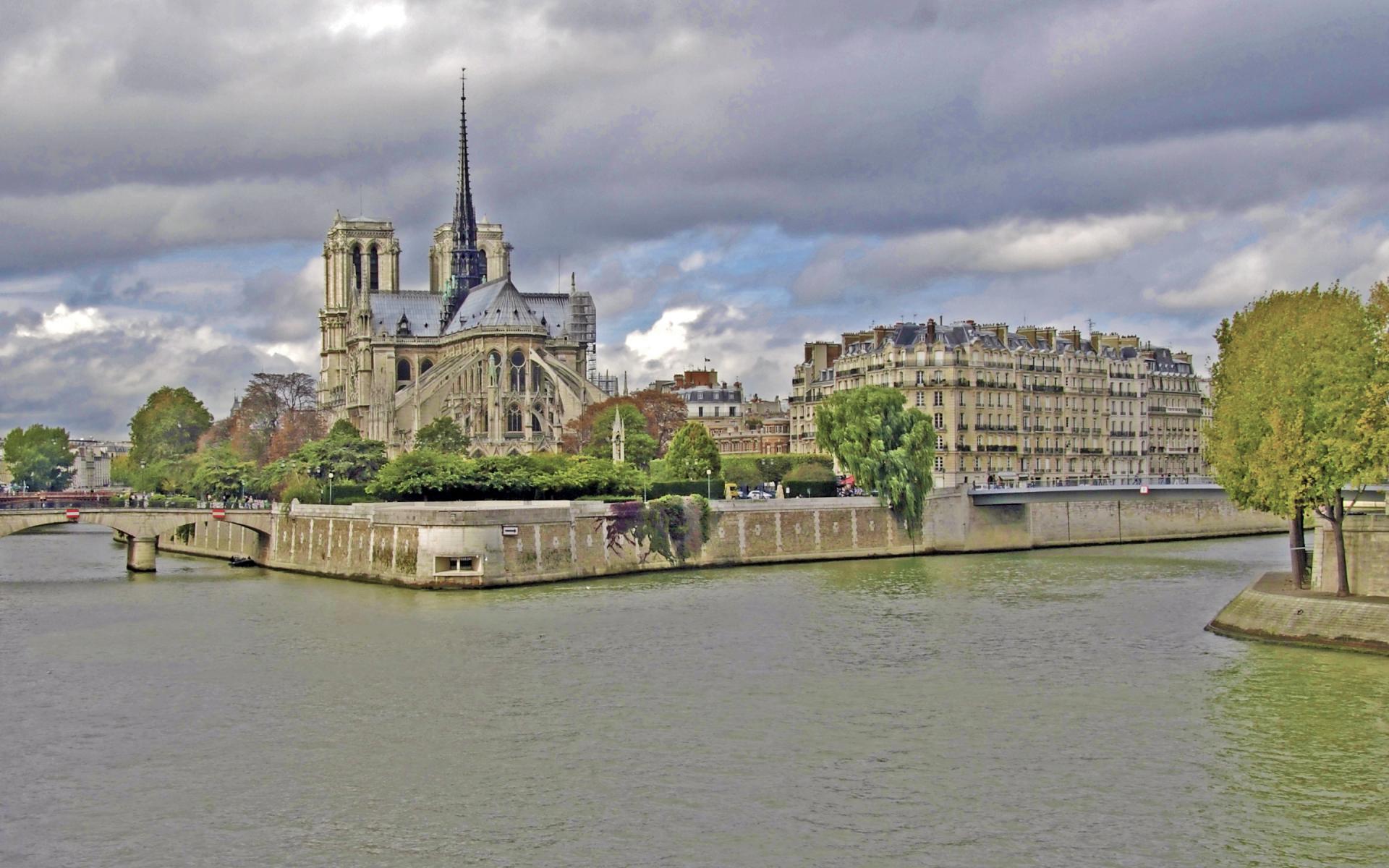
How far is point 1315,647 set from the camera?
33.3 meters

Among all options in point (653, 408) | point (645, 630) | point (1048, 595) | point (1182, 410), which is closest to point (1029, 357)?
point (1182, 410)

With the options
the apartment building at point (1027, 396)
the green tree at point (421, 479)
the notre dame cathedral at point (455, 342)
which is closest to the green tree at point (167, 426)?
the notre dame cathedral at point (455, 342)

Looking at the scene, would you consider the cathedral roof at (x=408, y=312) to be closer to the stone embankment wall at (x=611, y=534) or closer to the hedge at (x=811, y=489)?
Result: the stone embankment wall at (x=611, y=534)

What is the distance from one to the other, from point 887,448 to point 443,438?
126 feet

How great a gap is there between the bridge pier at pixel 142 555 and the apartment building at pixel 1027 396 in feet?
112

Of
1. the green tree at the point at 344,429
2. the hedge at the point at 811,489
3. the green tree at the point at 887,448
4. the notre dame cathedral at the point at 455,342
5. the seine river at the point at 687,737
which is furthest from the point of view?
the notre dame cathedral at the point at 455,342

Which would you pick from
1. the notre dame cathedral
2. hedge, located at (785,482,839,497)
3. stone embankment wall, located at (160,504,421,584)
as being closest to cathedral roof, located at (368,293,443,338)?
the notre dame cathedral

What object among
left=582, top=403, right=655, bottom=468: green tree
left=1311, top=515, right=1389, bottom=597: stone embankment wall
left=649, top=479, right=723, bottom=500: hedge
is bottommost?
left=1311, top=515, right=1389, bottom=597: stone embankment wall

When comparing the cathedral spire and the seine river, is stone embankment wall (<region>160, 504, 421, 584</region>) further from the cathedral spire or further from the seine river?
the cathedral spire

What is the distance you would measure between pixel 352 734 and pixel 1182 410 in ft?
259

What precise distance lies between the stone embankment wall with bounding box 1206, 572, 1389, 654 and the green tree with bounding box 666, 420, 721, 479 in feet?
119

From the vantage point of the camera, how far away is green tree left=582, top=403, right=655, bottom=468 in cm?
8569

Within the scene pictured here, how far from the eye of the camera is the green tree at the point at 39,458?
456 ft

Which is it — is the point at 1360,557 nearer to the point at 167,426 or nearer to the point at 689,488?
the point at 689,488
